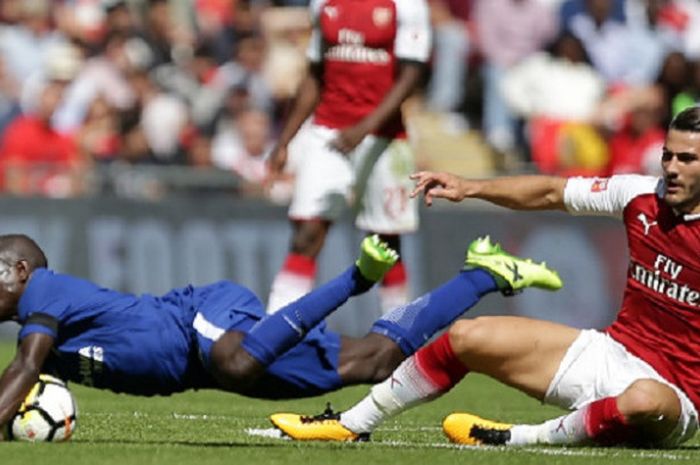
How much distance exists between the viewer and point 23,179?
17000mm

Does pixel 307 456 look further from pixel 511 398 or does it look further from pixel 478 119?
pixel 478 119

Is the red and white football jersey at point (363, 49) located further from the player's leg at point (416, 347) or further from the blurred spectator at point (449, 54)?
the blurred spectator at point (449, 54)

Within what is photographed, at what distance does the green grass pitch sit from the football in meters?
0.10

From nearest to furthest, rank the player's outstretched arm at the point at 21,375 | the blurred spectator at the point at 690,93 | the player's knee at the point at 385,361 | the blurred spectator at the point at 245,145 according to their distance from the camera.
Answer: the player's outstretched arm at the point at 21,375 < the player's knee at the point at 385,361 < the blurred spectator at the point at 245,145 < the blurred spectator at the point at 690,93

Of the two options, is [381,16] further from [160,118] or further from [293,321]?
[160,118]

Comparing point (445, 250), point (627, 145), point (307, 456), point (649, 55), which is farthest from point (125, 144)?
point (307, 456)

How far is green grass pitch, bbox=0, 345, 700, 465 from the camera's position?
8.32m

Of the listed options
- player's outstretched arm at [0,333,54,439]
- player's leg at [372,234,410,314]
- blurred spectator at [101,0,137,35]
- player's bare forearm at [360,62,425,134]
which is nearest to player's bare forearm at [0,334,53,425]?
player's outstretched arm at [0,333,54,439]

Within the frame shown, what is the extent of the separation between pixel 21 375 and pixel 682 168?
299cm

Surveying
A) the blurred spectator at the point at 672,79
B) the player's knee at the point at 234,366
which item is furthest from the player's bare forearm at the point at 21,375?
the blurred spectator at the point at 672,79

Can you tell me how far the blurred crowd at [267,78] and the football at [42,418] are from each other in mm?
8575

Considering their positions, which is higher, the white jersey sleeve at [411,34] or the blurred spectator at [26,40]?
the white jersey sleeve at [411,34]

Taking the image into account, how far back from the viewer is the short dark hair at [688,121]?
29.2 feet

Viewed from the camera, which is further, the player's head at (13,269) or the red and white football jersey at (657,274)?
the player's head at (13,269)
